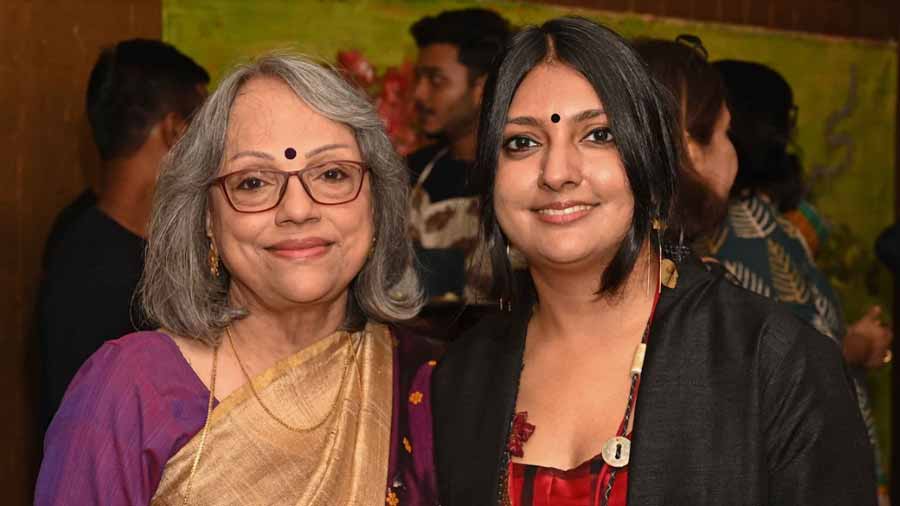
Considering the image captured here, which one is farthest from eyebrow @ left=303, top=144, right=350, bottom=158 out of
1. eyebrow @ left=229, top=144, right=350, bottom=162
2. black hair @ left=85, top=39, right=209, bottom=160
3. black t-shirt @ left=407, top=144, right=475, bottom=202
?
black t-shirt @ left=407, top=144, right=475, bottom=202

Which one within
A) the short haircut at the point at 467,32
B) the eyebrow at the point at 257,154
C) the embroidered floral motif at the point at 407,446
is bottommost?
the embroidered floral motif at the point at 407,446

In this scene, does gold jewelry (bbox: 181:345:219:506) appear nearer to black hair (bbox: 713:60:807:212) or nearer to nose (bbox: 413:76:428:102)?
black hair (bbox: 713:60:807:212)

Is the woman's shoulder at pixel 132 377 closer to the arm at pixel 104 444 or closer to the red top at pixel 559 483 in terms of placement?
the arm at pixel 104 444

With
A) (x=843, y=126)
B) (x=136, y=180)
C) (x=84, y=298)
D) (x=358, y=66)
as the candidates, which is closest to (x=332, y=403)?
(x=84, y=298)

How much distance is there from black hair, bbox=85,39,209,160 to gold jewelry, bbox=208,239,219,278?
1306 mm

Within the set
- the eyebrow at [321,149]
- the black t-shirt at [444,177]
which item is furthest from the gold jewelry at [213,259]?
the black t-shirt at [444,177]

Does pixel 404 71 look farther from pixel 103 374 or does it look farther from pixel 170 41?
pixel 103 374

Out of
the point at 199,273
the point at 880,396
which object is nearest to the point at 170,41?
the point at 199,273

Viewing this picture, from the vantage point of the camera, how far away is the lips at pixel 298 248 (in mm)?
2180

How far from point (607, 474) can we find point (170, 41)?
8.57ft

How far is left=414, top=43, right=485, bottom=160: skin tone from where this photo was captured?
4477mm

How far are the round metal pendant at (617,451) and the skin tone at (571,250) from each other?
0.04 m

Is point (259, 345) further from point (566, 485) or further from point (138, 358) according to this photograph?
point (566, 485)

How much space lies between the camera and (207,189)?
225cm
